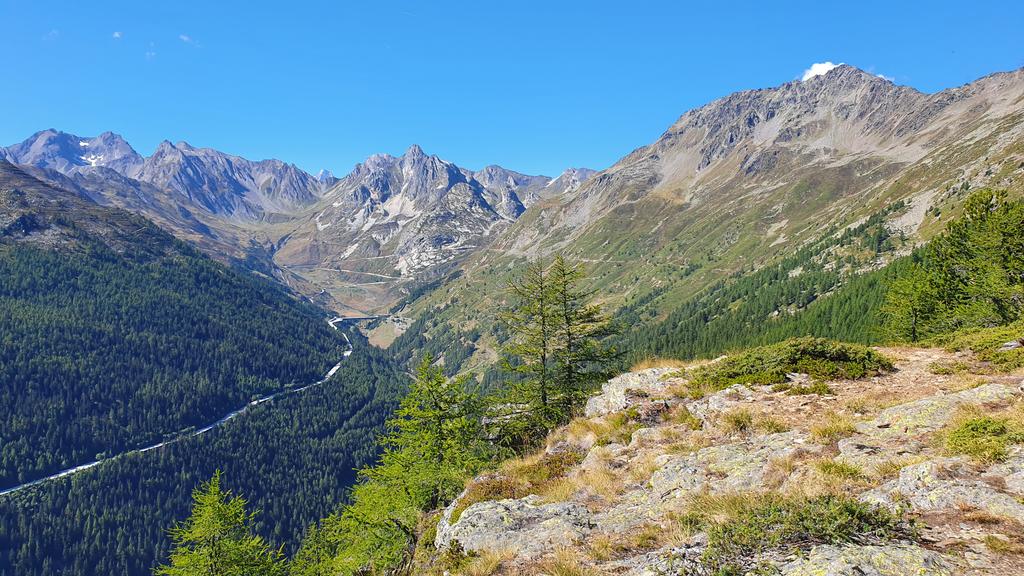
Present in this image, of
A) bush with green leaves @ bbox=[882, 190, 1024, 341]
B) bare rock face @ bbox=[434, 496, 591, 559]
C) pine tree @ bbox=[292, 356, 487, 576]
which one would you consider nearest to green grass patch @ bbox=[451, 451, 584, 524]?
bare rock face @ bbox=[434, 496, 591, 559]

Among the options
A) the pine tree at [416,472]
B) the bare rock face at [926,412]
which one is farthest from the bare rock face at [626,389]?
the bare rock face at [926,412]

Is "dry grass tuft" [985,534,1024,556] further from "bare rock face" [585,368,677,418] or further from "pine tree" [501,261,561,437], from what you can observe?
"pine tree" [501,261,561,437]

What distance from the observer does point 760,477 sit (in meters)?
11.6

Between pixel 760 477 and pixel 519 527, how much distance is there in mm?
6605

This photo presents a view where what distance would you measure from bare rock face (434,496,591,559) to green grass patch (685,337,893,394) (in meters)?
10.0

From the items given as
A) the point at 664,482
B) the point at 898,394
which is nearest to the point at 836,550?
the point at 664,482

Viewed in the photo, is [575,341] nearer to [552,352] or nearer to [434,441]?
[552,352]

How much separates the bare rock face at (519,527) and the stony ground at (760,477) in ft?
0.16

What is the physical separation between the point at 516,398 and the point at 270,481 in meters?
211

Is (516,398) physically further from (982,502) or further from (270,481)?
(270,481)

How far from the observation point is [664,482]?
43.1ft

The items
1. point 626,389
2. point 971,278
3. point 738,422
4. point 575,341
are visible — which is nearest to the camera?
point 738,422

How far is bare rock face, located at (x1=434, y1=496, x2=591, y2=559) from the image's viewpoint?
36.9ft

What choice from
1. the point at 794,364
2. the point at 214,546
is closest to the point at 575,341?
the point at 794,364
